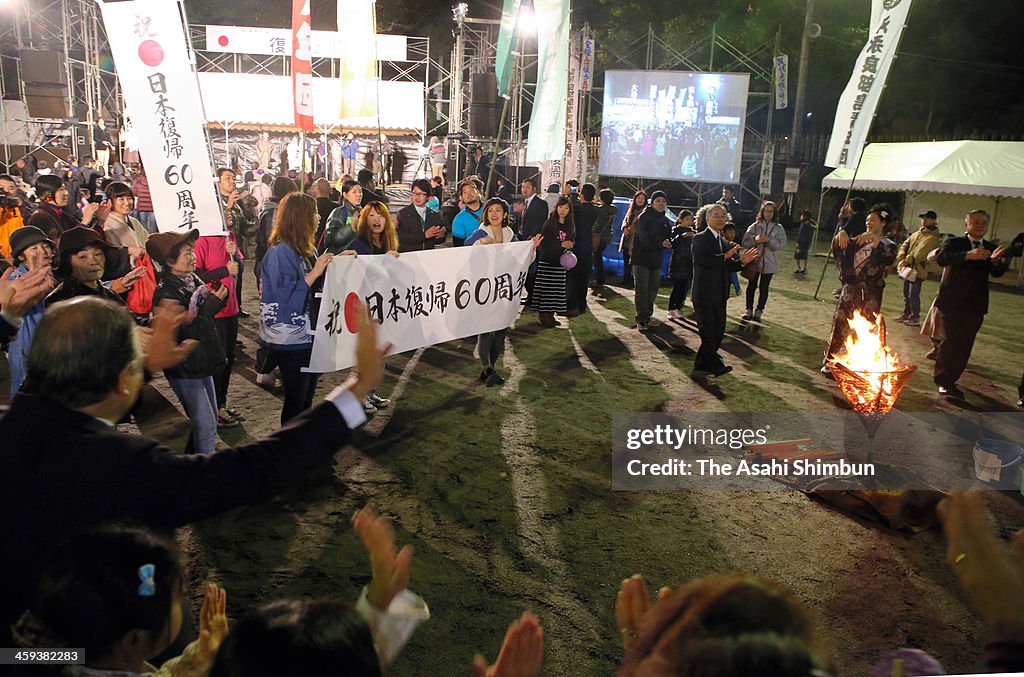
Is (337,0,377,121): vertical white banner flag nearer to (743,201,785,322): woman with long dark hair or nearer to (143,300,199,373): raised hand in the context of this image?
(743,201,785,322): woman with long dark hair

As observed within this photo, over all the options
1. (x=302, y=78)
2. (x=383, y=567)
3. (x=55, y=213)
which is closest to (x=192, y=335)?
(x=383, y=567)

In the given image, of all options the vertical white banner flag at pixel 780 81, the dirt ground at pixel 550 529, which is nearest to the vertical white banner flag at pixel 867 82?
the dirt ground at pixel 550 529

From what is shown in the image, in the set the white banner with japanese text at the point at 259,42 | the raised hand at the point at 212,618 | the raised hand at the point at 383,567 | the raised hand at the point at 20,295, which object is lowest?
the raised hand at the point at 212,618

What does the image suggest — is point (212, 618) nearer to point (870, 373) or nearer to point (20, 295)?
point (20, 295)

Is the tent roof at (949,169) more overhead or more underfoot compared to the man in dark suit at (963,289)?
more overhead

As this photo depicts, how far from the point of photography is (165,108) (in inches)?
200

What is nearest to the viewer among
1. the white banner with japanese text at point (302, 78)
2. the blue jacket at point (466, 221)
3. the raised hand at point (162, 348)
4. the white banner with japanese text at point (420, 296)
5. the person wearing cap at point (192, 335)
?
the raised hand at point (162, 348)

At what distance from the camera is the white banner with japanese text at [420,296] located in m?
5.99

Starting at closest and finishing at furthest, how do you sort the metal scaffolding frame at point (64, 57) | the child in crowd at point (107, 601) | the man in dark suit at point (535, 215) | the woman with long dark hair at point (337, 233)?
the child in crowd at point (107, 601) < the woman with long dark hair at point (337, 233) < the man in dark suit at point (535, 215) < the metal scaffolding frame at point (64, 57)

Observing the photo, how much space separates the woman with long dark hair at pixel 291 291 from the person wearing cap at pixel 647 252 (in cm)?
585

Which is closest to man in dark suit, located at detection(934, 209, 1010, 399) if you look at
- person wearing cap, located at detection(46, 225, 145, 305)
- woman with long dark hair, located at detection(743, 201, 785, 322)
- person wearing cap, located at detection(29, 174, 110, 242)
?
woman with long dark hair, located at detection(743, 201, 785, 322)

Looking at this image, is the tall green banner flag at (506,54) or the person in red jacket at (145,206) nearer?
the tall green banner flag at (506,54)

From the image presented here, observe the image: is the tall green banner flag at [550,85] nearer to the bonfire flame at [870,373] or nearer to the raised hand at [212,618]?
the bonfire flame at [870,373]

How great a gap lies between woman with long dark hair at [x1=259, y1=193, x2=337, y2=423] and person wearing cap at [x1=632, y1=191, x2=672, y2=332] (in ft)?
19.2
